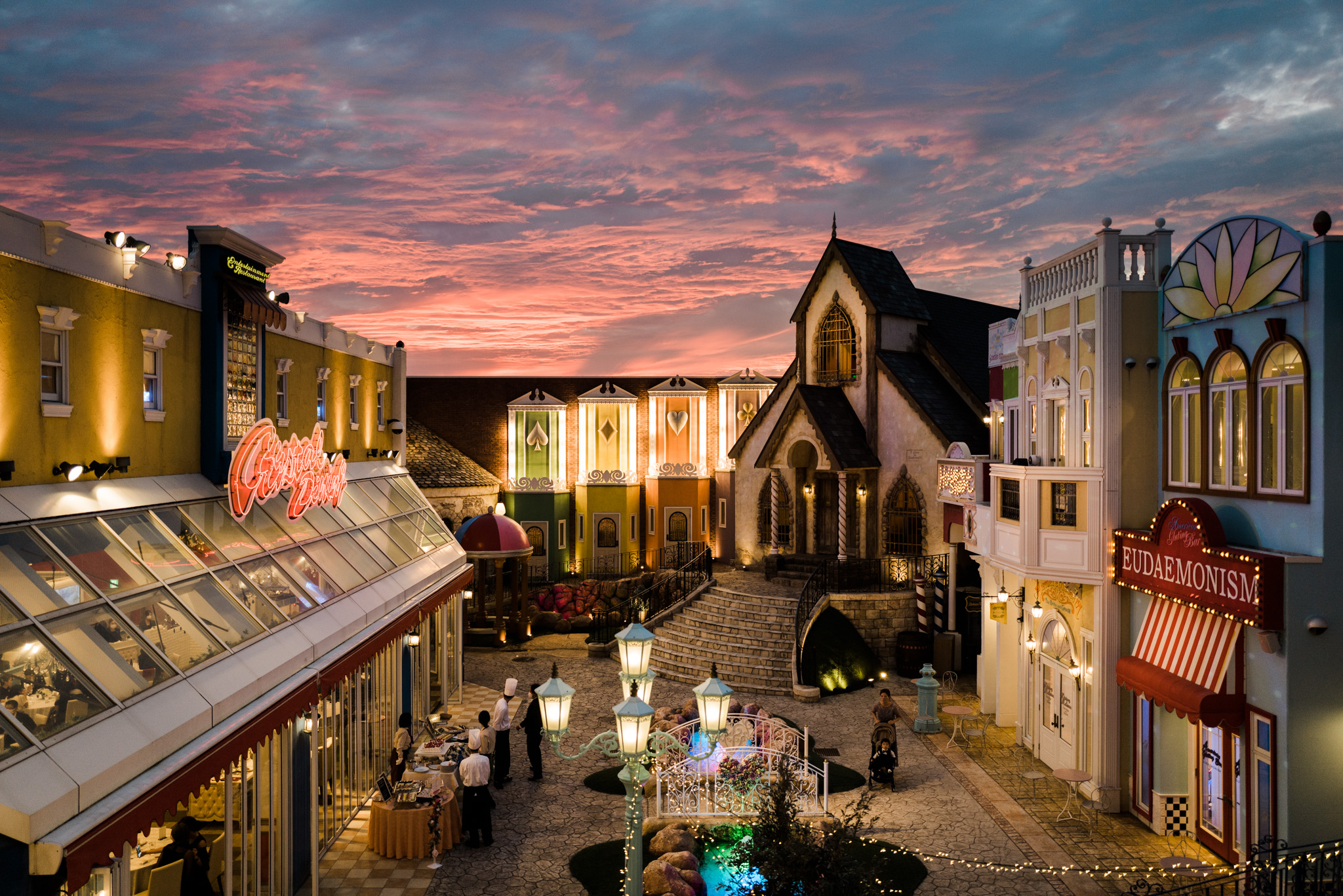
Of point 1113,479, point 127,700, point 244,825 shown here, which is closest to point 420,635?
point 244,825

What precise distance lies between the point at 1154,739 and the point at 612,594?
21372mm

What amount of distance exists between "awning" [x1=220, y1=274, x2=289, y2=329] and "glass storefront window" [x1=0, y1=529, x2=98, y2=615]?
5546 millimetres

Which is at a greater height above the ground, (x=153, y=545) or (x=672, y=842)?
(x=153, y=545)

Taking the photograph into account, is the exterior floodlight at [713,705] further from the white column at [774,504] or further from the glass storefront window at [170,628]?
the white column at [774,504]

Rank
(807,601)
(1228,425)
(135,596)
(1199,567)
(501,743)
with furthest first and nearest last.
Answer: (807,601) < (501,743) < (1228,425) < (1199,567) < (135,596)

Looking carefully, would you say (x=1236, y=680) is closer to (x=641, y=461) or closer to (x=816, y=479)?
(x=816, y=479)

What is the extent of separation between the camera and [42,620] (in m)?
7.49

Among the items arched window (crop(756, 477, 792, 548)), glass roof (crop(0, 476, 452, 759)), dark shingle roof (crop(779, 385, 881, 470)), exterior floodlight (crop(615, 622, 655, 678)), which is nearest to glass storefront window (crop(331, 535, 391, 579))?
glass roof (crop(0, 476, 452, 759))

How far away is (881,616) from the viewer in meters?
24.0

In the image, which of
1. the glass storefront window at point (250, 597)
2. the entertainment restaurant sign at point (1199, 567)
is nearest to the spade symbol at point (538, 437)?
the glass storefront window at point (250, 597)

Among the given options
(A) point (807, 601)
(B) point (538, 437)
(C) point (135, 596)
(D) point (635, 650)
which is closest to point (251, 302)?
(C) point (135, 596)

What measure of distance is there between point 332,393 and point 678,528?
67.9 ft

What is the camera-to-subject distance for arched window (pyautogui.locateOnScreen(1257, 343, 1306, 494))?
34.8ft

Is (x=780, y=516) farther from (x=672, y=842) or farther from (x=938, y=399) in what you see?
(x=672, y=842)
